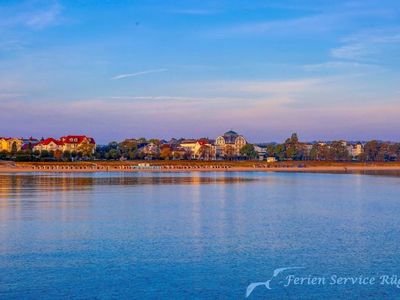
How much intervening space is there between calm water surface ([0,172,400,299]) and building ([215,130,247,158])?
9441 cm

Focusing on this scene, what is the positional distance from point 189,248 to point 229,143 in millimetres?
127347

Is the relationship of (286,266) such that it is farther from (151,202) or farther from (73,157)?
(73,157)

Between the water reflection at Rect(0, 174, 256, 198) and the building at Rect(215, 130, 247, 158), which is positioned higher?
the building at Rect(215, 130, 247, 158)

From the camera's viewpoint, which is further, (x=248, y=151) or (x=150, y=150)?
(x=150, y=150)

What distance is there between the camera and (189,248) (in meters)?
17.6

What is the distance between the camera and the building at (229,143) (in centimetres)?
12538

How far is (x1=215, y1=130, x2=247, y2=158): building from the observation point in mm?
125375

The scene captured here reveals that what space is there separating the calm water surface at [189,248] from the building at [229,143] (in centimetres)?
9441

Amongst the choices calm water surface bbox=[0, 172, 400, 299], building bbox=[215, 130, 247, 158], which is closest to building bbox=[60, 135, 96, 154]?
building bbox=[215, 130, 247, 158]

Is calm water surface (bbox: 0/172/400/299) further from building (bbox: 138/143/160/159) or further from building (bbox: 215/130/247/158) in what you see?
building (bbox: 215/130/247/158)

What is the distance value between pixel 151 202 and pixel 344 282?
63.8 feet

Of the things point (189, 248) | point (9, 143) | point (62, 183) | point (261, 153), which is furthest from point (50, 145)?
point (189, 248)

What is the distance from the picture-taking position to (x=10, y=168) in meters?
85.5

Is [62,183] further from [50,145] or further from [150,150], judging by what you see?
[150,150]
